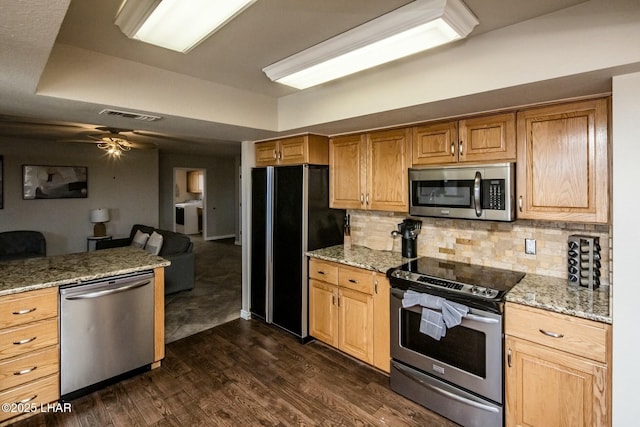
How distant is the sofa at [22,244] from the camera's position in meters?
5.24

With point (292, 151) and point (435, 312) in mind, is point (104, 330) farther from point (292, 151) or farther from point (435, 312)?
point (435, 312)

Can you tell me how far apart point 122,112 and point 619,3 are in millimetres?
2906

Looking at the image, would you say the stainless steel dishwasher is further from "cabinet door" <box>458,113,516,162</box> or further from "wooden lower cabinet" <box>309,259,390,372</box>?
"cabinet door" <box>458,113,516,162</box>

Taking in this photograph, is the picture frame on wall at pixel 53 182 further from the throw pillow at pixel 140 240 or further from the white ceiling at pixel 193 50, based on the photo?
the white ceiling at pixel 193 50

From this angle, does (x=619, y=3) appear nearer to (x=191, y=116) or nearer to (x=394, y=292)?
(x=394, y=292)

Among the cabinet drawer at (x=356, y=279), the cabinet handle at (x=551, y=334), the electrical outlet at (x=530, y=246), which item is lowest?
the cabinet handle at (x=551, y=334)

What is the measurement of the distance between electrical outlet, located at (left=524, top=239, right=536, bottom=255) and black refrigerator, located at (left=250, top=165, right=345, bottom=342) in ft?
5.69

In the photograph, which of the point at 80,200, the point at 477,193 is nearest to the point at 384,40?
the point at 477,193

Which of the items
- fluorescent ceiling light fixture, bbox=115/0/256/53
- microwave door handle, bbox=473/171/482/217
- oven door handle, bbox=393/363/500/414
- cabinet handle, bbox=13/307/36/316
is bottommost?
oven door handle, bbox=393/363/500/414

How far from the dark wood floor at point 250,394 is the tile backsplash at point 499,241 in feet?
3.89

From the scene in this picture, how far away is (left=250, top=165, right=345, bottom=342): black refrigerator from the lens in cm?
325

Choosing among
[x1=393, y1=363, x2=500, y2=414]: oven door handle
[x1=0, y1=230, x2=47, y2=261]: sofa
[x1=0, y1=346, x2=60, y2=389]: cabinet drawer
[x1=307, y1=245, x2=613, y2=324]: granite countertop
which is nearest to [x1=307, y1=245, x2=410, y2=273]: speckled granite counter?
[x1=307, y1=245, x2=613, y2=324]: granite countertop

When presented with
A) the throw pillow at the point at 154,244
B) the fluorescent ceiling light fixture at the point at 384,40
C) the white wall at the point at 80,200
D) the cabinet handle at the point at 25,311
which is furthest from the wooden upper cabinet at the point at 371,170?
the white wall at the point at 80,200

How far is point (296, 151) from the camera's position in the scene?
329 centimetres
